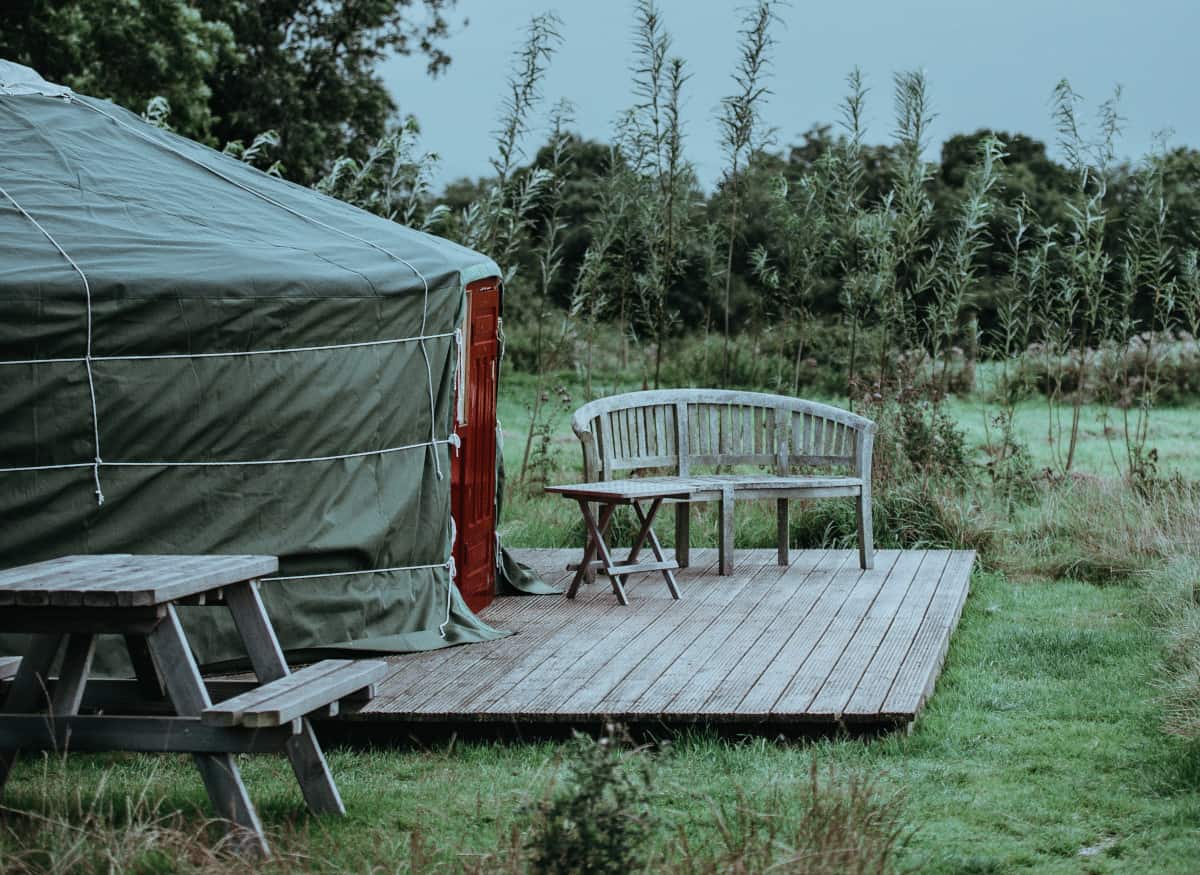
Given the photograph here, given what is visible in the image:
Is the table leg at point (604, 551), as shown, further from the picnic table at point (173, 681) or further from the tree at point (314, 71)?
the tree at point (314, 71)

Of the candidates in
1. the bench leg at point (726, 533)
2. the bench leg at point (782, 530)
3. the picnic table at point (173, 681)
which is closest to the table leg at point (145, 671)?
the picnic table at point (173, 681)

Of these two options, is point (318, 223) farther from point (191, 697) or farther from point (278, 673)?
point (191, 697)

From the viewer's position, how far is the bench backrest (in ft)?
21.8

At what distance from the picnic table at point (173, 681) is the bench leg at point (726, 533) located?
2.82 m

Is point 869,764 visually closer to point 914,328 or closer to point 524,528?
point 524,528

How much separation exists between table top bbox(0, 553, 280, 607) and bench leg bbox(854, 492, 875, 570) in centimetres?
348

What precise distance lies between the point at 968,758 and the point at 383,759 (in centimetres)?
157

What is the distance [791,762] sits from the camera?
13.2ft

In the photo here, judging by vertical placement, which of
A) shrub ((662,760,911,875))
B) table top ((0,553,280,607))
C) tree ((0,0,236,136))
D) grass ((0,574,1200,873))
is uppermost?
tree ((0,0,236,136))

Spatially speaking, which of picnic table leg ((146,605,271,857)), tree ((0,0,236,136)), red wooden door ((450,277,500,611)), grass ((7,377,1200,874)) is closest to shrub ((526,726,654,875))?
grass ((7,377,1200,874))

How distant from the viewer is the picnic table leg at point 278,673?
358 centimetres

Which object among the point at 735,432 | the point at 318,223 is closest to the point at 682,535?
the point at 735,432

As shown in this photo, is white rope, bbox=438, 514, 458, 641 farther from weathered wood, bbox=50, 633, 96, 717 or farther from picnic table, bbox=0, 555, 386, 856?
weathered wood, bbox=50, 633, 96, 717

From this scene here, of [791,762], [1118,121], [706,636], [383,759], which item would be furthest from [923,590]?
[1118,121]
